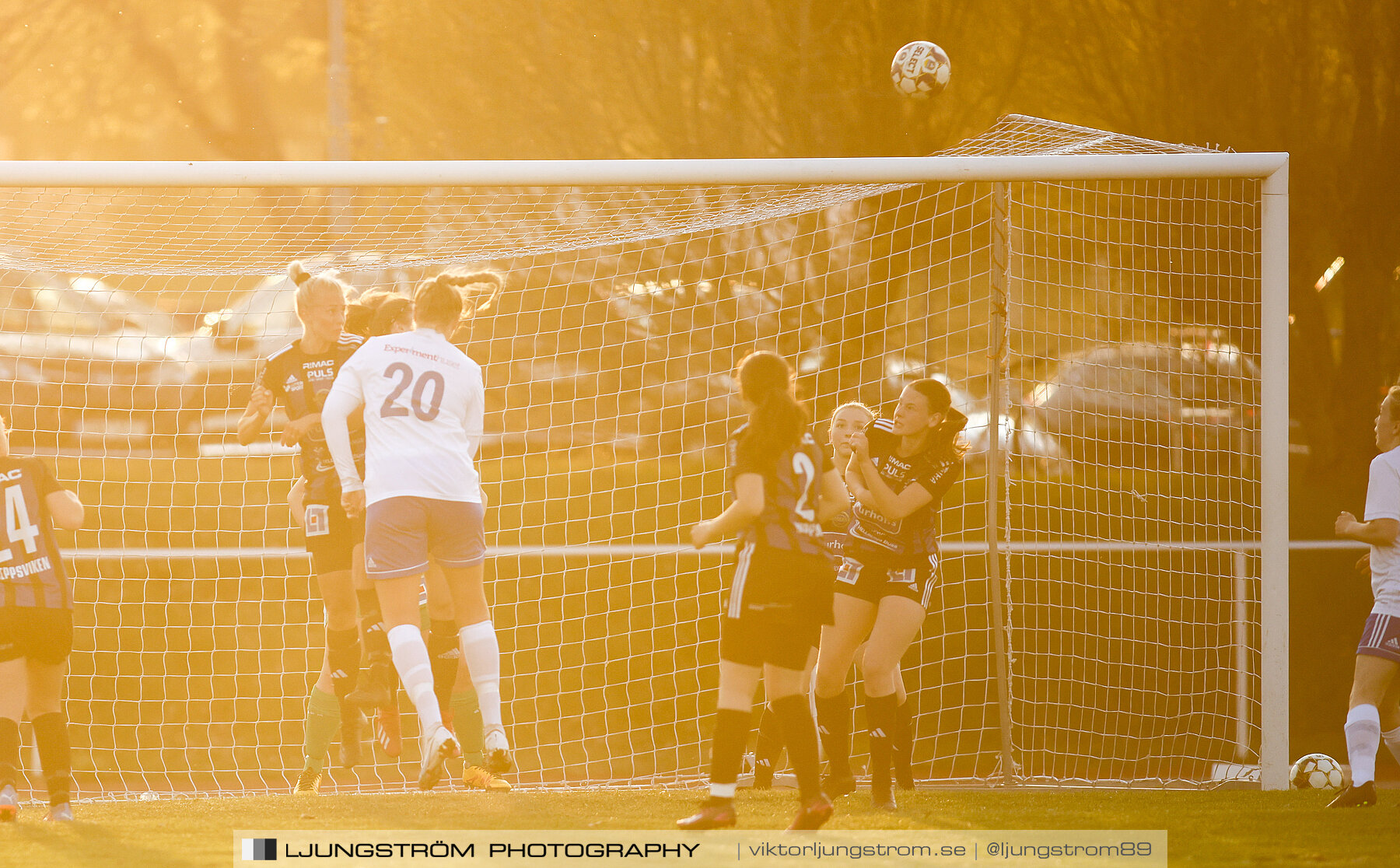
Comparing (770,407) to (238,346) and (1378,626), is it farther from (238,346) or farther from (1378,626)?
(238,346)

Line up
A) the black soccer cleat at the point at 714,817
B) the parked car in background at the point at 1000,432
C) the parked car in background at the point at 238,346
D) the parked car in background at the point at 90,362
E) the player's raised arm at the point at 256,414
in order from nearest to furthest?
1. the black soccer cleat at the point at 714,817
2. the player's raised arm at the point at 256,414
3. the parked car in background at the point at 1000,432
4. the parked car in background at the point at 238,346
5. the parked car in background at the point at 90,362

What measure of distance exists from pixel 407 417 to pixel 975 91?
19.4 feet

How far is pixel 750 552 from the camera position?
4094 millimetres

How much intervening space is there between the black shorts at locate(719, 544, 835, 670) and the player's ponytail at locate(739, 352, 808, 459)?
323 mm

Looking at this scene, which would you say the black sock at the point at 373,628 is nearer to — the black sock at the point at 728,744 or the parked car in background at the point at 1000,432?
the black sock at the point at 728,744

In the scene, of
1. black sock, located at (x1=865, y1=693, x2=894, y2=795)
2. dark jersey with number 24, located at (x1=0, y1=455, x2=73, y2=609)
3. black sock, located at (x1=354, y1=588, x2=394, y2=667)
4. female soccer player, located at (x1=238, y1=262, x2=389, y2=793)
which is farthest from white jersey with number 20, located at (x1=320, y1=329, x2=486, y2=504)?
black sock, located at (x1=865, y1=693, x2=894, y2=795)

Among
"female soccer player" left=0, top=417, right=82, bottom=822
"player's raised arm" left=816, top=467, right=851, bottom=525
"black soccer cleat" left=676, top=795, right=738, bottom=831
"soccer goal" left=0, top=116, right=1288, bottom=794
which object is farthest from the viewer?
"soccer goal" left=0, top=116, right=1288, bottom=794

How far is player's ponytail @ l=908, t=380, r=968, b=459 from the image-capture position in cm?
507

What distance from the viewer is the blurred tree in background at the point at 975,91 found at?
8.94 metres

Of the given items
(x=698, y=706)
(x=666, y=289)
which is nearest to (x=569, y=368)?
(x=666, y=289)

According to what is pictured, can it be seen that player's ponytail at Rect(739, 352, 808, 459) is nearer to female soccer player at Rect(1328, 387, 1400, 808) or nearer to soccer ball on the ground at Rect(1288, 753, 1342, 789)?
female soccer player at Rect(1328, 387, 1400, 808)

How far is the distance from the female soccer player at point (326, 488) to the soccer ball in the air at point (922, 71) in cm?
314

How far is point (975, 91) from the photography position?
927 cm

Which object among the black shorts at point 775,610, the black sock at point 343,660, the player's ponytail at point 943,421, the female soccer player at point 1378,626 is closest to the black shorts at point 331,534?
the black sock at point 343,660
